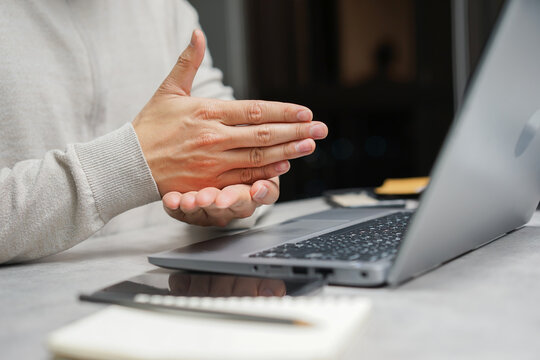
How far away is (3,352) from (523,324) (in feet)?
1.18

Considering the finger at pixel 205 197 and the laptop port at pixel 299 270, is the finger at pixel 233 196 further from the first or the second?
the laptop port at pixel 299 270

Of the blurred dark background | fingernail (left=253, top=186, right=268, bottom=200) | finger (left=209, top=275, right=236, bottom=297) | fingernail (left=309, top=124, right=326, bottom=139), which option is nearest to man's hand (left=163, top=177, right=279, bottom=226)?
fingernail (left=253, top=186, right=268, bottom=200)

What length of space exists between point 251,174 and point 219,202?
0.09 metres

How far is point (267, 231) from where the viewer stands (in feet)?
2.45

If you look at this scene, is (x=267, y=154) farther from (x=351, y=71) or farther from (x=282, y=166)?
(x=351, y=71)

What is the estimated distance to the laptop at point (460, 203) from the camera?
42 centimetres

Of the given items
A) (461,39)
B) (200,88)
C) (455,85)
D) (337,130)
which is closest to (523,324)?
(200,88)

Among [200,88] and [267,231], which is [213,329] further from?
[200,88]

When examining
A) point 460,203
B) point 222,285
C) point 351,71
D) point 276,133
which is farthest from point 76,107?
point 351,71

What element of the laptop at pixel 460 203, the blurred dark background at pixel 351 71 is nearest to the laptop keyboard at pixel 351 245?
the laptop at pixel 460 203

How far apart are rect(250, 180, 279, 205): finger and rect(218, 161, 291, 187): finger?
15mm

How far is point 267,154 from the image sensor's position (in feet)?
2.52

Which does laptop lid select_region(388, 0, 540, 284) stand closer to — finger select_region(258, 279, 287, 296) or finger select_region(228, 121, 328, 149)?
finger select_region(258, 279, 287, 296)

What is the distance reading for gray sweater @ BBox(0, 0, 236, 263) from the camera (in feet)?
2.28
